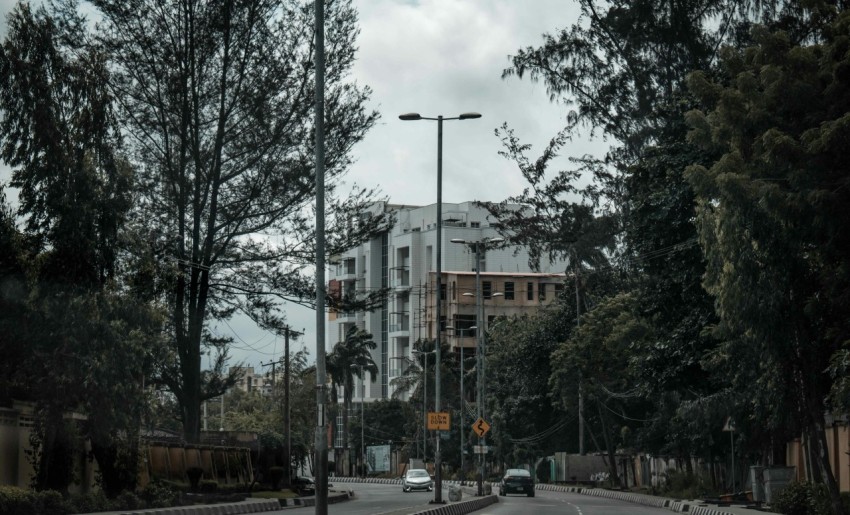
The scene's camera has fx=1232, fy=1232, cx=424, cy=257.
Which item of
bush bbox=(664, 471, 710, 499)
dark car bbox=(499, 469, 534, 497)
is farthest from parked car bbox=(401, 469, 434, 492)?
bush bbox=(664, 471, 710, 499)

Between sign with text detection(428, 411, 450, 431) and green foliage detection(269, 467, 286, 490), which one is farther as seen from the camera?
green foliage detection(269, 467, 286, 490)

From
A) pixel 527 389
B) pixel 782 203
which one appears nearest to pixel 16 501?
pixel 782 203

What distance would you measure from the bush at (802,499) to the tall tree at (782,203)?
2.59 m

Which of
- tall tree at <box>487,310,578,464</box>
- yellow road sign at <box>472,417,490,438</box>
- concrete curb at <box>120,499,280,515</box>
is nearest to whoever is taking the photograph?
concrete curb at <box>120,499,280,515</box>

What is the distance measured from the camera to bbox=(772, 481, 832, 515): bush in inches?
1215

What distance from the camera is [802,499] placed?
108 ft

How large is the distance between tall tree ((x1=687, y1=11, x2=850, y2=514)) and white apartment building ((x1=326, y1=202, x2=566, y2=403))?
93409mm

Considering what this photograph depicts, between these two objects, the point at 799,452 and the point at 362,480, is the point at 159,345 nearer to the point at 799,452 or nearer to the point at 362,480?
the point at 799,452

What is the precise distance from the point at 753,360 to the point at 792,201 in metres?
8.45

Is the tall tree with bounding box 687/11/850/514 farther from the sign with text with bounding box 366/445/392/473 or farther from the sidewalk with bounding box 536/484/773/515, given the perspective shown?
the sign with text with bounding box 366/445/392/473

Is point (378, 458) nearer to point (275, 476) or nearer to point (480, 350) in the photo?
point (480, 350)

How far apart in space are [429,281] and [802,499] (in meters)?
95.5

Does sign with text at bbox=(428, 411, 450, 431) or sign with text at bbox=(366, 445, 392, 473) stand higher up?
sign with text at bbox=(428, 411, 450, 431)

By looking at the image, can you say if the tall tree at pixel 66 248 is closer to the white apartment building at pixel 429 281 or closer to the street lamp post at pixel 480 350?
the street lamp post at pixel 480 350
